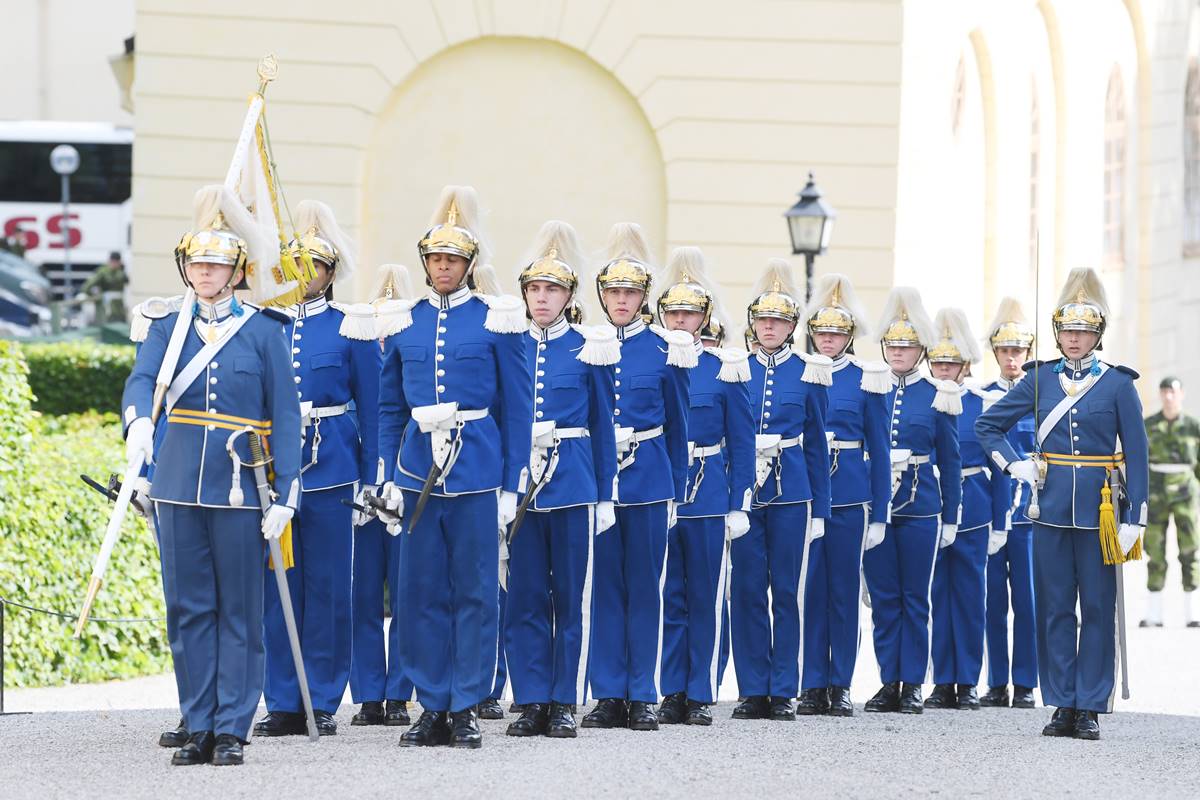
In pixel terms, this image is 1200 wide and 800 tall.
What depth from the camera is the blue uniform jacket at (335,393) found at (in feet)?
28.0

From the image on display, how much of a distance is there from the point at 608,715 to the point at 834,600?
1.78 m

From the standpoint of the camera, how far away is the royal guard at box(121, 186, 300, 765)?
7.30 meters

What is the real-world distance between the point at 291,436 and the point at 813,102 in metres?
10.5

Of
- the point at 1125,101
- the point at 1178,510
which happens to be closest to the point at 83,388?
the point at 1178,510

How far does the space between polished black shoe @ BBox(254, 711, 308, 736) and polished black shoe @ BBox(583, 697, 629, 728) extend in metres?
1.07

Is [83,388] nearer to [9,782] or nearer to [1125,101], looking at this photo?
[9,782]

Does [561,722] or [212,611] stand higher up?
[212,611]

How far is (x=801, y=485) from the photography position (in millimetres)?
9695

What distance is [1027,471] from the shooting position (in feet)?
30.0

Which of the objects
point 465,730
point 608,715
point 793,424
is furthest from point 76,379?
point 465,730

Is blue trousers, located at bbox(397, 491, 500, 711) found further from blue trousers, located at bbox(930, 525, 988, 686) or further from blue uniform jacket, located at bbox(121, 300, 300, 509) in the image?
blue trousers, located at bbox(930, 525, 988, 686)

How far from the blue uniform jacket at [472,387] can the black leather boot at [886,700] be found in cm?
296

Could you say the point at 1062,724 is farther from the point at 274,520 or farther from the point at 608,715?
the point at 274,520

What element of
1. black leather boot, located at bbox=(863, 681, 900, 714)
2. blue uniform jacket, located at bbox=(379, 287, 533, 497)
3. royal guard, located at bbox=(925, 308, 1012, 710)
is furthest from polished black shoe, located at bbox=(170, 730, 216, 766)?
royal guard, located at bbox=(925, 308, 1012, 710)
